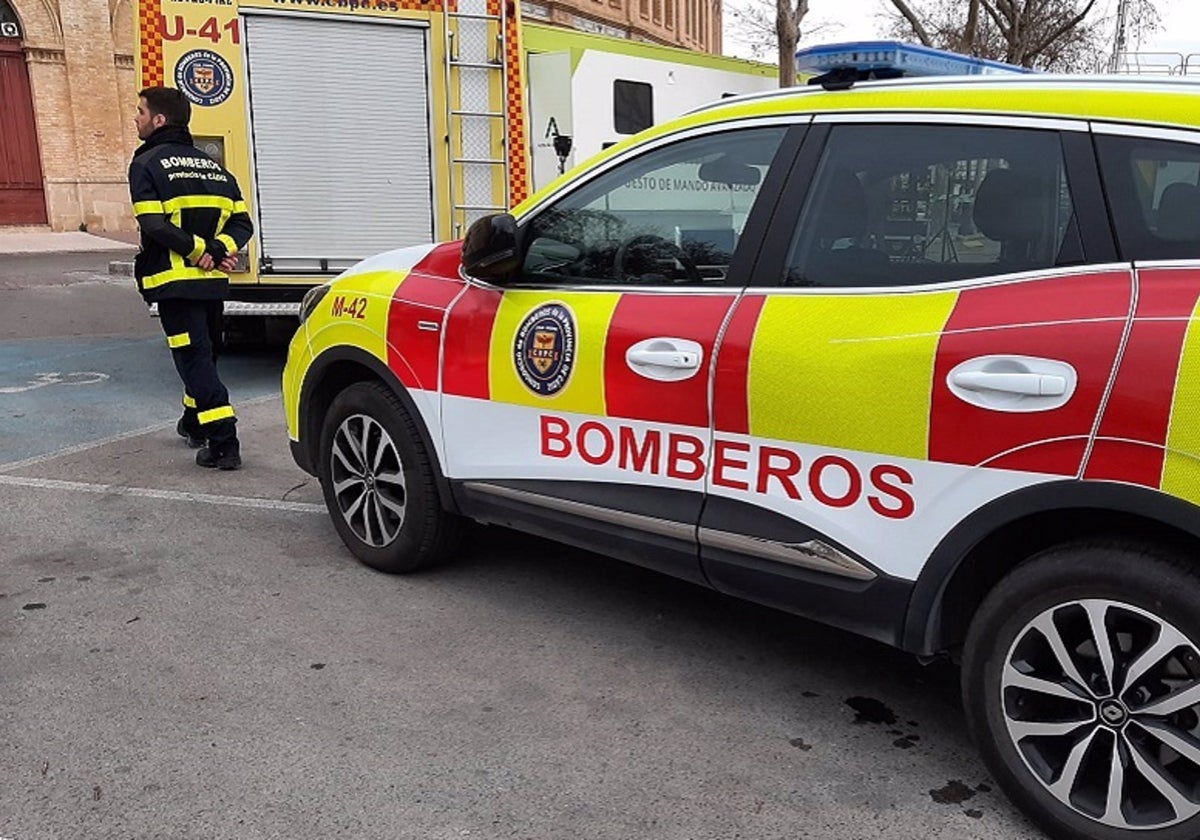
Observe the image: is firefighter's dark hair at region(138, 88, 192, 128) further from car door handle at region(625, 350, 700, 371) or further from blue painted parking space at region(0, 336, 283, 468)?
car door handle at region(625, 350, 700, 371)

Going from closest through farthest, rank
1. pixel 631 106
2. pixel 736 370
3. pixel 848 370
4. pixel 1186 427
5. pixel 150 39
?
pixel 1186 427 → pixel 848 370 → pixel 736 370 → pixel 150 39 → pixel 631 106

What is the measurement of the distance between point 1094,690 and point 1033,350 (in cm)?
78

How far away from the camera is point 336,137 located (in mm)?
7848

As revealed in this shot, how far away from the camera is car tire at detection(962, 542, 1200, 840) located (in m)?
2.32

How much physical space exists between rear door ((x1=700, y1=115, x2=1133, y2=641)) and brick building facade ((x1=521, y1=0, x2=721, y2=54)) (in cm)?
2238

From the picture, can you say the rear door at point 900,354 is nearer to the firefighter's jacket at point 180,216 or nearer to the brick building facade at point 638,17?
the firefighter's jacket at point 180,216

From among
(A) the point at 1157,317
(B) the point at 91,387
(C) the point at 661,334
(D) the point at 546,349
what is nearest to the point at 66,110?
(B) the point at 91,387

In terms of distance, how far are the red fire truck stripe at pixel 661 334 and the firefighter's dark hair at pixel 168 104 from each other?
324 centimetres

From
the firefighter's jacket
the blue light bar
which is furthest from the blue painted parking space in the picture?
the blue light bar

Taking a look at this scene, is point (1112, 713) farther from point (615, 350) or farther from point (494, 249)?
point (494, 249)

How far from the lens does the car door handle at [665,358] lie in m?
3.05

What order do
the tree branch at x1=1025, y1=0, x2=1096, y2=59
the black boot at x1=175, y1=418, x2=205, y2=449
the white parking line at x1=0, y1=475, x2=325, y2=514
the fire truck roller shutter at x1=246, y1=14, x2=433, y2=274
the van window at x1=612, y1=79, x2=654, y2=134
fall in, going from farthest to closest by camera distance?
1. the tree branch at x1=1025, y1=0, x2=1096, y2=59
2. the van window at x1=612, y1=79, x2=654, y2=134
3. the fire truck roller shutter at x1=246, y1=14, x2=433, y2=274
4. the black boot at x1=175, y1=418, x2=205, y2=449
5. the white parking line at x1=0, y1=475, x2=325, y2=514

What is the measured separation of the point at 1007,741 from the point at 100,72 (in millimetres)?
25051

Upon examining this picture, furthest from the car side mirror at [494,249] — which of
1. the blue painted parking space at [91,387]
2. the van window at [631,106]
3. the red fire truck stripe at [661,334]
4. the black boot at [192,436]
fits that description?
the van window at [631,106]
